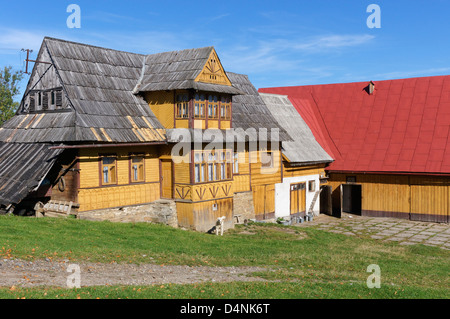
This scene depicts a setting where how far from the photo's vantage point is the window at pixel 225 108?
25.4 metres

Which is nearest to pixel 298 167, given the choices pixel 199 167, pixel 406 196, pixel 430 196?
pixel 406 196

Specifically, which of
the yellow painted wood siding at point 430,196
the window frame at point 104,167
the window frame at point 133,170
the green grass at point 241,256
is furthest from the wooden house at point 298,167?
the window frame at point 104,167

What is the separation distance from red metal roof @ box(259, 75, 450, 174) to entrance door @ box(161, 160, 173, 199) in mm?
15079

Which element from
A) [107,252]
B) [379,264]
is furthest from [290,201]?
[107,252]

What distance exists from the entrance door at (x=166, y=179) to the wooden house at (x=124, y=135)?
53 millimetres

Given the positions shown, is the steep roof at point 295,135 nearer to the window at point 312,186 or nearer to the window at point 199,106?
the window at point 312,186

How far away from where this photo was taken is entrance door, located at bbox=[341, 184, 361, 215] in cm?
3544

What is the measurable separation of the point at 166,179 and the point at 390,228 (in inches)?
567

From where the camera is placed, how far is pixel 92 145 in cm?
2053

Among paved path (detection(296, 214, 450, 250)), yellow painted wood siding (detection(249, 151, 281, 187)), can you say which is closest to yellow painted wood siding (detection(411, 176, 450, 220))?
paved path (detection(296, 214, 450, 250))

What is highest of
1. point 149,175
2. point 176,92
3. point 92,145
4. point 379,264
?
point 176,92

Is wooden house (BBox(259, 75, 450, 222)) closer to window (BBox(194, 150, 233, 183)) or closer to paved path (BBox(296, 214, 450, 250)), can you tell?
paved path (BBox(296, 214, 450, 250))
